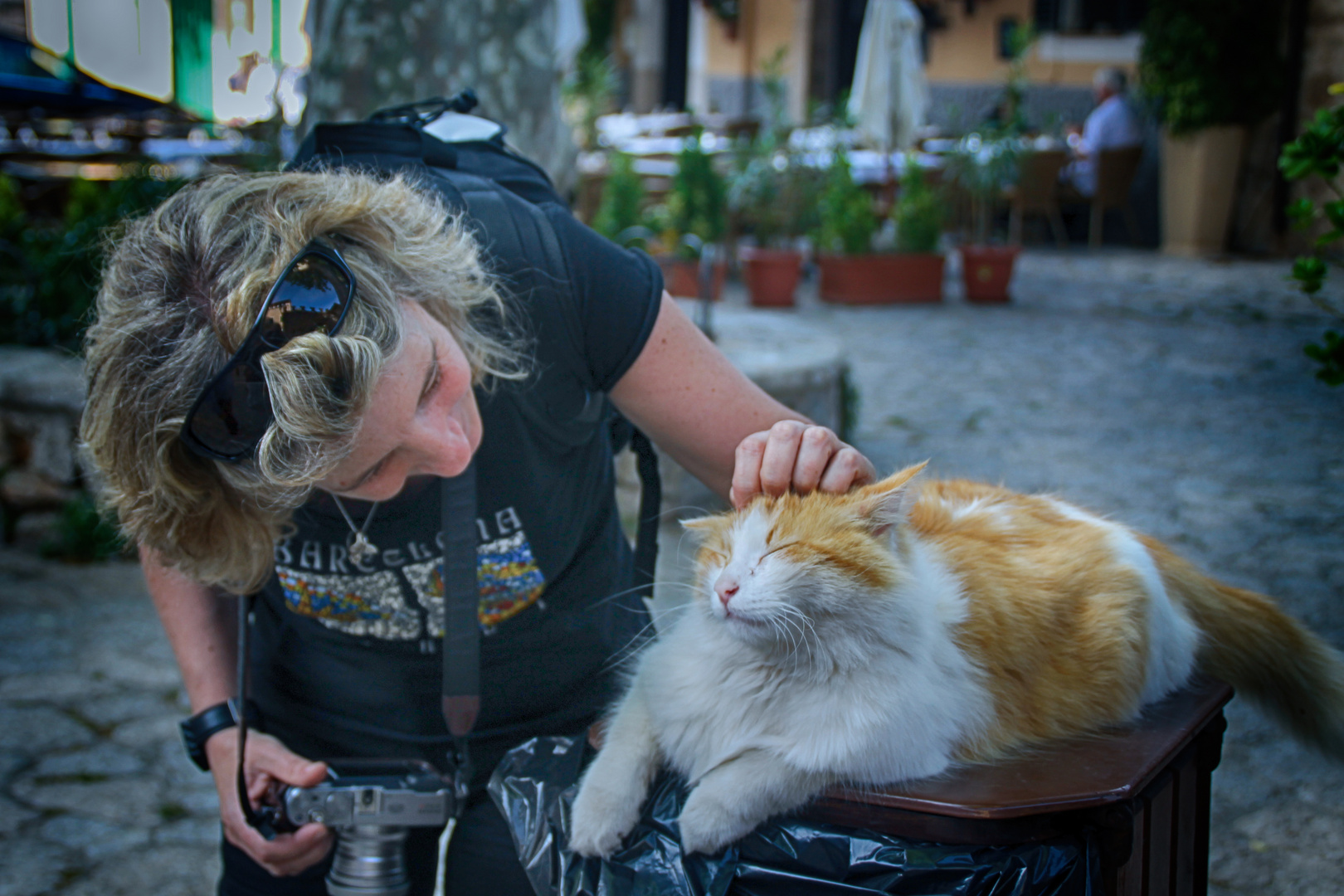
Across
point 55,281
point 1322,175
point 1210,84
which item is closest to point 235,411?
point 1322,175

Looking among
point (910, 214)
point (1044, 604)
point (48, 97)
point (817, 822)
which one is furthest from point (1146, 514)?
point (48, 97)

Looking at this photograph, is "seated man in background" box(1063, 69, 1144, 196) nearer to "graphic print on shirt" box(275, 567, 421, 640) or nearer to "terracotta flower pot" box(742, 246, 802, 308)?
"terracotta flower pot" box(742, 246, 802, 308)

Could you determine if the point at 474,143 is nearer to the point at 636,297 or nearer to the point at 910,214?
the point at 636,297

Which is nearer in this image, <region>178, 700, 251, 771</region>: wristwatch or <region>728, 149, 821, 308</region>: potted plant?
<region>178, 700, 251, 771</region>: wristwatch

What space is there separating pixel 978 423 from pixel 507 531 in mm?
4295

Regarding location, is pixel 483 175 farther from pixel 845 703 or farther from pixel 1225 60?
pixel 1225 60

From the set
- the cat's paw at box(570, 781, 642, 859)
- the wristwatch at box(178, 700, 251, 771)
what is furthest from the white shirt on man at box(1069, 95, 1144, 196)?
the cat's paw at box(570, 781, 642, 859)

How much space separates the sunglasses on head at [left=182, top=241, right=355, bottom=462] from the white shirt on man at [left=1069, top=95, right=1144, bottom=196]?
466 inches

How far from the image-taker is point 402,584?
1.59 metres

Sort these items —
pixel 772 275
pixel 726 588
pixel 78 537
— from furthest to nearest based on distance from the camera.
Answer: pixel 772 275, pixel 78 537, pixel 726 588

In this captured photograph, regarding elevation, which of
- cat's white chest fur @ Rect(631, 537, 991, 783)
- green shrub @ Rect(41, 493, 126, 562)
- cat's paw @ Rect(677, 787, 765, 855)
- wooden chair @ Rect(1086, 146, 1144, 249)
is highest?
wooden chair @ Rect(1086, 146, 1144, 249)

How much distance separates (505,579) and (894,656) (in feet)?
2.22

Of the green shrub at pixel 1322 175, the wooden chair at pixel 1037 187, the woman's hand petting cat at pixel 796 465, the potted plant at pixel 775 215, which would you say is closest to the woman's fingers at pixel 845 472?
the woman's hand petting cat at pixel 796 465

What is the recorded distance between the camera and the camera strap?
4.76 ft
